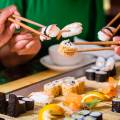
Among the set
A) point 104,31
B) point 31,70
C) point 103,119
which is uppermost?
point 104,31

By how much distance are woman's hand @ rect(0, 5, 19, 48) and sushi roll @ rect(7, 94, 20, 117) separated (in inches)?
12.5

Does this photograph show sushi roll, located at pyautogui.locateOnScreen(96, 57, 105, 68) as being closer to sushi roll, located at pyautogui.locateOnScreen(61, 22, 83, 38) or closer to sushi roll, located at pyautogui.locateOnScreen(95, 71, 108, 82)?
sushi roll, located at pyautogui.locateOnScreen(95, 71, 108, 82)

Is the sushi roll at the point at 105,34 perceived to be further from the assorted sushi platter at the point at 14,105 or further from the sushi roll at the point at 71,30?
the assorted sushi platter at the point at 14,105

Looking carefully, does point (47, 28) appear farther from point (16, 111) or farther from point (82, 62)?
point (82, 62)

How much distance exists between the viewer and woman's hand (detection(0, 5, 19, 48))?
1.66 metres

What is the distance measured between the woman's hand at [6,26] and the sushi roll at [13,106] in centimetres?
32

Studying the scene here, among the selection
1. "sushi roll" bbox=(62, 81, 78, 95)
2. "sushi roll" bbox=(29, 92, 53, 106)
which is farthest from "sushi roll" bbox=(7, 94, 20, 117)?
"sushi roll" bbox=(62, 81, 78, 95)

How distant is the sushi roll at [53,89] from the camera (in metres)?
1.71

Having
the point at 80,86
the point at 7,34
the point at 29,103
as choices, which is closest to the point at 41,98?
the point at 29,103

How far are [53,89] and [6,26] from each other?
32 centimetres

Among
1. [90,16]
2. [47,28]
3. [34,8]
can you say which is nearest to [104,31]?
[47,28]

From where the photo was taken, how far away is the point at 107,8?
3.85 meters

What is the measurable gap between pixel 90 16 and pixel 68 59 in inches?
23.8

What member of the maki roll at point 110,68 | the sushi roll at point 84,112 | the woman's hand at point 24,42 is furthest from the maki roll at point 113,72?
the sushi roll at point 84,112
